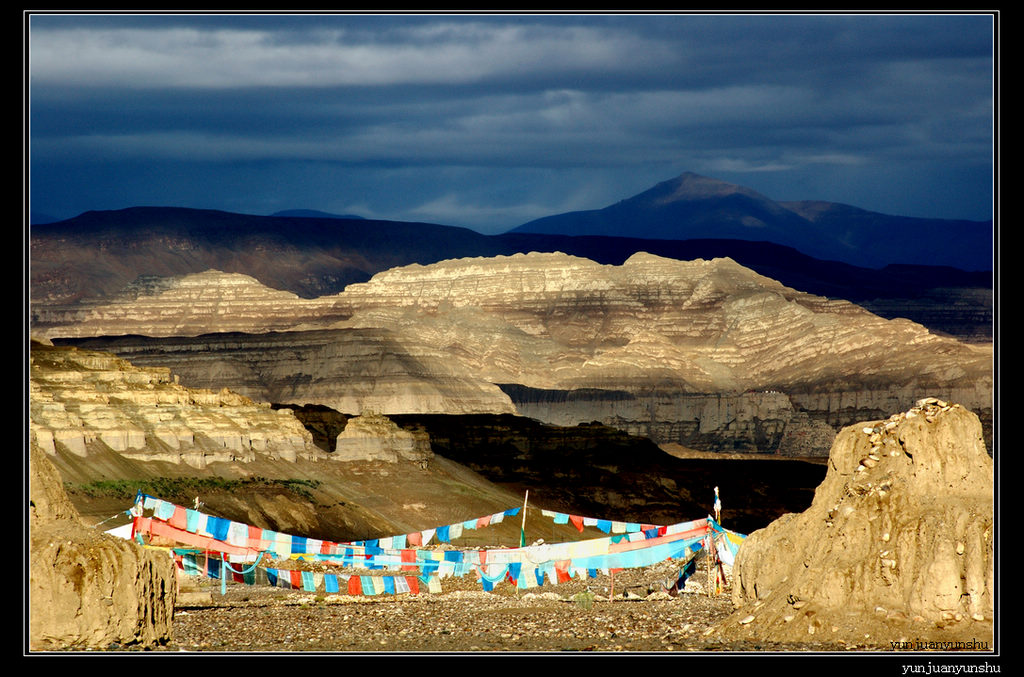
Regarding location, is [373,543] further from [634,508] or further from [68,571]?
[634,508]

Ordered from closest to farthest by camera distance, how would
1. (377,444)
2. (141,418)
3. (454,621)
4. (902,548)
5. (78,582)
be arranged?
(78,582) → (902,548) → (454,621) → (141,418) → (377,444)

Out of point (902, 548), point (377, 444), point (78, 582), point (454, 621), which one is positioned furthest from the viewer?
point (377, 444)

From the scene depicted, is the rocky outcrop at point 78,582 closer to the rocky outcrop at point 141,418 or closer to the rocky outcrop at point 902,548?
the rocky outcrop at point 902,548

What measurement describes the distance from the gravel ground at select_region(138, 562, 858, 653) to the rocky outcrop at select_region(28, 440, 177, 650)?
5.24ft

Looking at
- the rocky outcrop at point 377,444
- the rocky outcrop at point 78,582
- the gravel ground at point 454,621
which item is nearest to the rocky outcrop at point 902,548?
the gravel ground at point 454,621

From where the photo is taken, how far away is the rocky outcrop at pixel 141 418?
91.8 m

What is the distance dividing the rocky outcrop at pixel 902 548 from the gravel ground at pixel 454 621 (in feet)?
3.94

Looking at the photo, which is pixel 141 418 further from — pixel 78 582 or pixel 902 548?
pixel 902 548

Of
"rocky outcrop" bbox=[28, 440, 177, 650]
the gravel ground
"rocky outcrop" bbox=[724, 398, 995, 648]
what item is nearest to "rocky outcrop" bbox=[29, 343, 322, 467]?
the gravel ground

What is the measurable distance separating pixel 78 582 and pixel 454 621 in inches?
450

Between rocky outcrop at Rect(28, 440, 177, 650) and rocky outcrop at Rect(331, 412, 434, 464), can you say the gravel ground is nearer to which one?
rocky outcrop at Rect(28, 440, 177, 650)

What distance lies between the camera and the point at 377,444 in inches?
A: 4833

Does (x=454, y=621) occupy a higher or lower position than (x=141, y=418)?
lower

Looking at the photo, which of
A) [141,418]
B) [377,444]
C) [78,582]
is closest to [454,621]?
[78,582]
